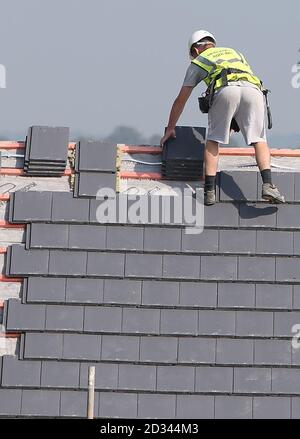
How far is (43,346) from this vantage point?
35.3 ft

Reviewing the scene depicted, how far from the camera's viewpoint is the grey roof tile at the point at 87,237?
11.0 metres

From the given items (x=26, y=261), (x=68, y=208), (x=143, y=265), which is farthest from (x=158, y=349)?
(x=68, y=208)

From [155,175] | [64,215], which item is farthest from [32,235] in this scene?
[155,175]

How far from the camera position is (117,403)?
417 inches

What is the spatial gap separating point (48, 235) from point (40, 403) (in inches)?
64.7

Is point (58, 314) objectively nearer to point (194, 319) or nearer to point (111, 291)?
point (111, 291)

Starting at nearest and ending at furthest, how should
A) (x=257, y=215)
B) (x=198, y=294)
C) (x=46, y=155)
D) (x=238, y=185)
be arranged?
(x=198, y=294) < (x=257, y=215) < (x=238, y=185) < (x=46, y=155)

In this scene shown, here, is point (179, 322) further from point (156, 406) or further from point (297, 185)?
point (297, 185)

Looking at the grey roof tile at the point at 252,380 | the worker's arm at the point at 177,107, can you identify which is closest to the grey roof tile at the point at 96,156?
the worker's arm at the point at 177,107

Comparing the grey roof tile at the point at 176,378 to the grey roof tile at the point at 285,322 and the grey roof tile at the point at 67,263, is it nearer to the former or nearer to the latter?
the grey roof tile at the point at 285,322

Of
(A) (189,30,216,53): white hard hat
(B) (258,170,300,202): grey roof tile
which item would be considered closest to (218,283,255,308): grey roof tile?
(B) (258,170,300,202): grey roof tile

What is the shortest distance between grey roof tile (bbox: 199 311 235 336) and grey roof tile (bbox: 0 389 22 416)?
1.83 meters

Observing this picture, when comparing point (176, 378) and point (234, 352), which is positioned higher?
point (234, 352)

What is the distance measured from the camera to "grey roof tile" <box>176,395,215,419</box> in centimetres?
1057
